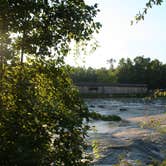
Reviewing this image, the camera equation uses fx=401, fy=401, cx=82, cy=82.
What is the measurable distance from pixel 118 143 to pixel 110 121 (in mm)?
17442

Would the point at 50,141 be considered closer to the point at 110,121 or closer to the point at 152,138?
the point at 152,138

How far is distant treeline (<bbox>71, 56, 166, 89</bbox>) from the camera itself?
118375 millimetres

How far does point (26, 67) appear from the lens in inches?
246

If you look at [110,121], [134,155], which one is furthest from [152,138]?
[110,121]

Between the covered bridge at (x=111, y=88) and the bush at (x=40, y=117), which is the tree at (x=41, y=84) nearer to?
the bush at (x=40, y=117)

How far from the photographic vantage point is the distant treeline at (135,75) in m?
118

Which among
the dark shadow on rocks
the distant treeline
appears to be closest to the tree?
the dark shadow on rocks

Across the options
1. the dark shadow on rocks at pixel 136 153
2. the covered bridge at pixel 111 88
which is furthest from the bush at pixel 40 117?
the covered bridge at pixel 111 88

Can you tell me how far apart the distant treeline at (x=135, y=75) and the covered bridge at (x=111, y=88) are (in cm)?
453

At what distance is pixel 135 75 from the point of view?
123938 millimetres

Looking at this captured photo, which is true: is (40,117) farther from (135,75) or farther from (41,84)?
(135,75)

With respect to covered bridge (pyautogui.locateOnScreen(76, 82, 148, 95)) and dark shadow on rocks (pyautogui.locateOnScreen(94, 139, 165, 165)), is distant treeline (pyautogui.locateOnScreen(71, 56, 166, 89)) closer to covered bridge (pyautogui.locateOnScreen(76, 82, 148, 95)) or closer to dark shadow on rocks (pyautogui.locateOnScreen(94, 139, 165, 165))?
covered bridge (pyautogui.locateOnScreen(76, 82, 148, 95))

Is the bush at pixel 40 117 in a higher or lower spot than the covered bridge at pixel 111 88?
higher

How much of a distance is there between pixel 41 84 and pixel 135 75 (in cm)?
11886
